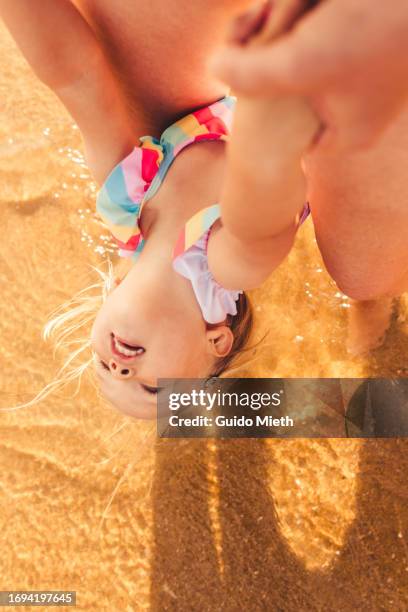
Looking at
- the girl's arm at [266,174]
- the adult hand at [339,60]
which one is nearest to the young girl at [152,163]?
the girl's arm at [266,174]

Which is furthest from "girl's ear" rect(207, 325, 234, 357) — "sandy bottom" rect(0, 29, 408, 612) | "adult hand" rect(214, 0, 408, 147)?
"adult hand" rect(214, 0, 408, 147)

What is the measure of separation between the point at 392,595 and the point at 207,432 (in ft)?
1.43

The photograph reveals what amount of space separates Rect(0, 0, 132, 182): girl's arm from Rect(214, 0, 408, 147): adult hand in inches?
24.8

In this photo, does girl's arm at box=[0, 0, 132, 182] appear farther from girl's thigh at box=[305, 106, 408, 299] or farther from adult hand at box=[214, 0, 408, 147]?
adult hand at box=[214, 0, 408, 147]

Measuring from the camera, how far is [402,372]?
131 cm

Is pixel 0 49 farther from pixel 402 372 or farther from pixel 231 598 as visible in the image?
pixel 231 598

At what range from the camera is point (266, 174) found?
22.4 inches

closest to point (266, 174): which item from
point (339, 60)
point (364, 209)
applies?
point (339, 60)

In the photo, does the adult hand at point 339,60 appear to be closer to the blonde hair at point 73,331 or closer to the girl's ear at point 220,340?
the girl's ear at point 220,340

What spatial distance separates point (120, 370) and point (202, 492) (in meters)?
0.38

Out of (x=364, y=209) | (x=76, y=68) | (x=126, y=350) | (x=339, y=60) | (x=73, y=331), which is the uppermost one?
(x=76, y=68)

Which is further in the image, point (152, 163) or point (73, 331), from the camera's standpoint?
point (73, 331)

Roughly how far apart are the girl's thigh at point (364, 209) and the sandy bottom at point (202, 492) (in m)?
0.27

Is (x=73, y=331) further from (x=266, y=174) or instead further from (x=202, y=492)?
(x=266, y=174)
